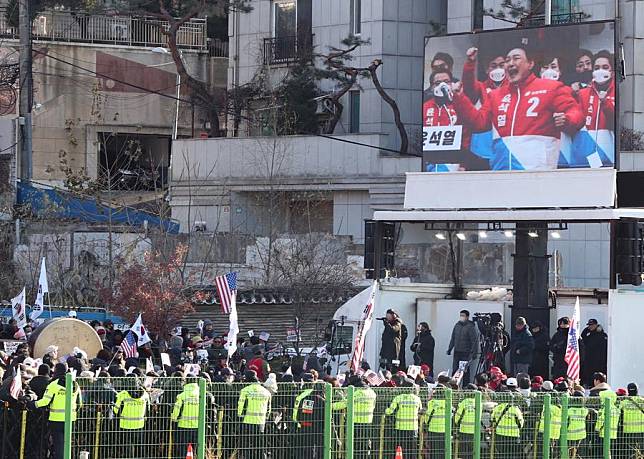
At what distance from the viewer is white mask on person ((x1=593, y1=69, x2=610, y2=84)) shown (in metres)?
29.9

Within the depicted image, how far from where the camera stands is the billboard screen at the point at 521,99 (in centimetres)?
2997

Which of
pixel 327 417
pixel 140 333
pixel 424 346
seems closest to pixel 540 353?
pixel 424 346

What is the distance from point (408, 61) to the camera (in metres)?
48.0

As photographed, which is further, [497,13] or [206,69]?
[206,69]

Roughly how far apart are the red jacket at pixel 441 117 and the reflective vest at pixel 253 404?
1364 centimetres

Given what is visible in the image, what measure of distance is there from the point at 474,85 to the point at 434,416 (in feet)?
42.7

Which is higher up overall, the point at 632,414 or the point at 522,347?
the point at 522,347

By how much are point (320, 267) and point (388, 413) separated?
19.9 meters

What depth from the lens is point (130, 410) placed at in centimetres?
1811

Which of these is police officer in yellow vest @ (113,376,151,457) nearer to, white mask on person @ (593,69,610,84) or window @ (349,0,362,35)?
white mask on person @ (593,69,610,84)

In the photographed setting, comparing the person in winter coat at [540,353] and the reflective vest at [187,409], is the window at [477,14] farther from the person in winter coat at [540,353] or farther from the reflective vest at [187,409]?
the reflective vest at [187,409]

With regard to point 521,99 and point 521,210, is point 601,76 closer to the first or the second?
point 521,99

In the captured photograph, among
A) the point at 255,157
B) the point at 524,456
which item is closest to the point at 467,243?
the point at 255,157

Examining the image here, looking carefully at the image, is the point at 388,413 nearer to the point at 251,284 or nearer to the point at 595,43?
the point at 595,43
